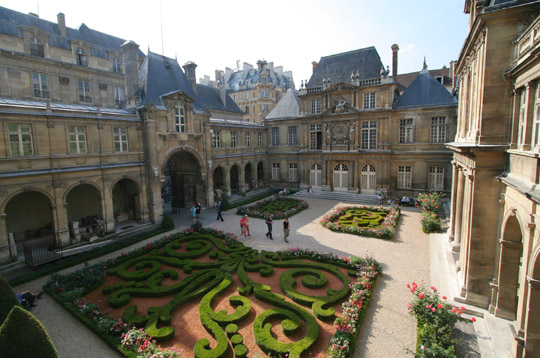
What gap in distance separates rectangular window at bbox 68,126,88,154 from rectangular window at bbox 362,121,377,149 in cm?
2598

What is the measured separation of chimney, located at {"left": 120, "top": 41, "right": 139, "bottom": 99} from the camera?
74.7 feet

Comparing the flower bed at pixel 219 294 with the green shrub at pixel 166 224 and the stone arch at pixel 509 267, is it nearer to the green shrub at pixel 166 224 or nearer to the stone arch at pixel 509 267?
the green shrub at pixel 166 224

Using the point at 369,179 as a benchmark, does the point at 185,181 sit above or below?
above

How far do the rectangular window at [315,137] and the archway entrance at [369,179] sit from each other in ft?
20.4

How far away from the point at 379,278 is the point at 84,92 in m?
31.3

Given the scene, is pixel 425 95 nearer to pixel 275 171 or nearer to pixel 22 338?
pixel 275 171

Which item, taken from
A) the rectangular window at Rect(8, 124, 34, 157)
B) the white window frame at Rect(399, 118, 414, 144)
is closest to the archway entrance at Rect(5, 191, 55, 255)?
the rectangular window at Rect(8, 124, 34, 157)

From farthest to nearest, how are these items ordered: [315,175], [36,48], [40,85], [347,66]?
[315,175] < [347,66] < [36,48] < [40,85]

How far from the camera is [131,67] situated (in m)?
23.2

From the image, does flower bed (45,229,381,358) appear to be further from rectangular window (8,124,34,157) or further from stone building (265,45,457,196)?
Result: stone building (265,45,457,196)

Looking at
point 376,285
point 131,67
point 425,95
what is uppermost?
point 131,67

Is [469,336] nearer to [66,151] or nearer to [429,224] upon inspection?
[429,224]

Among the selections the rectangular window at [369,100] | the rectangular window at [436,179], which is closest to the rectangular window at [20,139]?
the rectangular window at [369,100]

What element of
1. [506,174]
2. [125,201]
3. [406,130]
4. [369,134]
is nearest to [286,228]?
[506,174]
